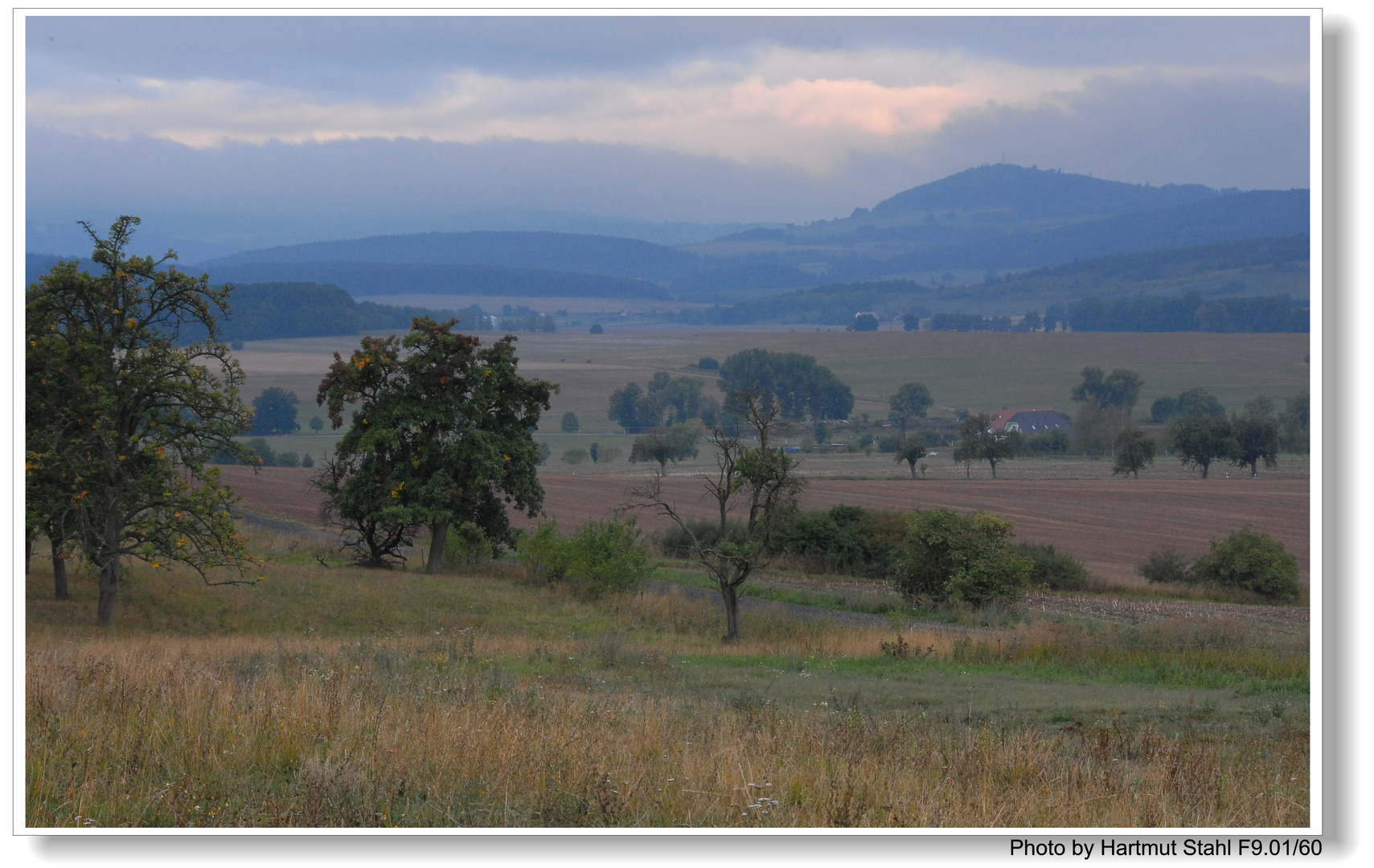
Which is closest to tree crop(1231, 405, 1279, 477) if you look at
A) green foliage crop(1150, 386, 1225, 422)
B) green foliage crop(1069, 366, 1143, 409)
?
green foliage crop(1150, 386, 1225, 422)

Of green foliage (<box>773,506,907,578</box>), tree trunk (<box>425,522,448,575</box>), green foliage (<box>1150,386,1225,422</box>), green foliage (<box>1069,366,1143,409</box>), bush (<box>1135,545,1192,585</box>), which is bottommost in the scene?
bush (<box>1135,545,1192,585</box>)

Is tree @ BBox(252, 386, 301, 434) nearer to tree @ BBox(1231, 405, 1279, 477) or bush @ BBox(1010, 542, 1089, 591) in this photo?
bush @ BBox(1010, 542, 1089, 591)

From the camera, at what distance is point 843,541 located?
1885 inches

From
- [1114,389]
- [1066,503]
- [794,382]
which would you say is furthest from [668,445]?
[1114,389]

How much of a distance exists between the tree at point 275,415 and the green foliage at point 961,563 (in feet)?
369

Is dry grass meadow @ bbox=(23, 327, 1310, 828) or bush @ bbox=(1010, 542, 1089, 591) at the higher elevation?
dry grass meadow @ bbox=(23, 327, 1310, 828)

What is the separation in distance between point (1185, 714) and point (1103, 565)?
144ft

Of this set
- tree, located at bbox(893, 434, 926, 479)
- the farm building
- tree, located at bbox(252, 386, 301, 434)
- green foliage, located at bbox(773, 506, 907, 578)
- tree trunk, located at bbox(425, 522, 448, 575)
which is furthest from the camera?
the farm building

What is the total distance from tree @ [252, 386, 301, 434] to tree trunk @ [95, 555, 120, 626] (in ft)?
373

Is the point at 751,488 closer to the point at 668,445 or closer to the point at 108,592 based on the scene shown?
the point at 108,592

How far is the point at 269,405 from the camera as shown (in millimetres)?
129875

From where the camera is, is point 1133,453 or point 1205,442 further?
point 1133,453

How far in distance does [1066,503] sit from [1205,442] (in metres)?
21.1

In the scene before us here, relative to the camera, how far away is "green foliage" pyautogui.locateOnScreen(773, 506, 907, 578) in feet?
156
